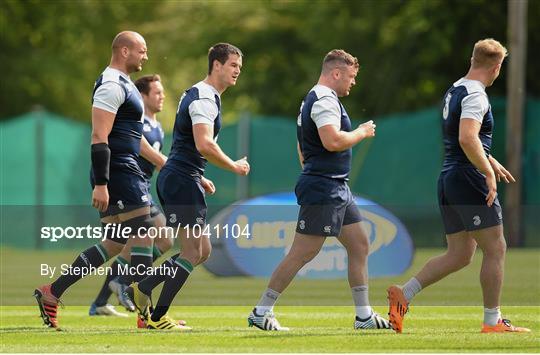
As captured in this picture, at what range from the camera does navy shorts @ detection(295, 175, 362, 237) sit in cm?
984

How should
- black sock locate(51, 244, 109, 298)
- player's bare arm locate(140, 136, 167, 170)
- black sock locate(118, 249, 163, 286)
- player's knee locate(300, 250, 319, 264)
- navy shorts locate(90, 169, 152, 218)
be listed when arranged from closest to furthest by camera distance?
player's knee locate(300, 250, 319, 264) < navy shorts locate(90, 169, 152, 218) < black sock locate(51, 244, 109, 298) < black sock locate(118, 249, 163, 286) < player's bare arm locate(140, 136, 167, 170)

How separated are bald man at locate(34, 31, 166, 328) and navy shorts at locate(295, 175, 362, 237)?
52.6 inches

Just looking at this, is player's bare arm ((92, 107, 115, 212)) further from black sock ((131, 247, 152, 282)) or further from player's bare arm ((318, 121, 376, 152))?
player's bare arm ((318, 121, 376, 152))

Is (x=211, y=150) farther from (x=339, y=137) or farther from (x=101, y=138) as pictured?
(x=339, y=137)

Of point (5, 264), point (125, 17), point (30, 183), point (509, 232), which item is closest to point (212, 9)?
point (125, 17)

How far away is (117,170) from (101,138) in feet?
1.55

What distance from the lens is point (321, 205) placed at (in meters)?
9.84

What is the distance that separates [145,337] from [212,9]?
29015 mm

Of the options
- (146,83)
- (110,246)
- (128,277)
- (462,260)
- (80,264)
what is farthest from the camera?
Result: (146,83)

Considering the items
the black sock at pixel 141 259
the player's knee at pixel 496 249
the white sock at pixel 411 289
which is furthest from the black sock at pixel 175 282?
the player's knee at pixel 496 249

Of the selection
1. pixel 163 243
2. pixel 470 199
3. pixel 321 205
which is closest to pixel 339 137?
pixel 321 205

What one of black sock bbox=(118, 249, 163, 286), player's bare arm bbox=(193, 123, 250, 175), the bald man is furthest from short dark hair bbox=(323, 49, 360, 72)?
black sock bbox=(118, 249, 163, 286)

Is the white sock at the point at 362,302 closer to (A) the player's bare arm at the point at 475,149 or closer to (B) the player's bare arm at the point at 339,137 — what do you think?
(B) the player's bare arm at the point at 339,137

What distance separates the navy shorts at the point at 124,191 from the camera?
10.2 meters
